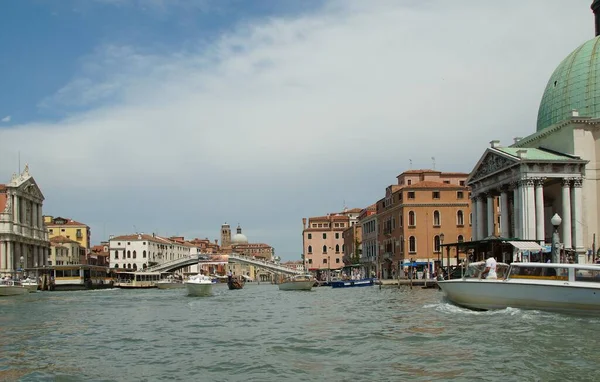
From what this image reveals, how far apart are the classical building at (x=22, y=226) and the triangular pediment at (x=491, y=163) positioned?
39453mm

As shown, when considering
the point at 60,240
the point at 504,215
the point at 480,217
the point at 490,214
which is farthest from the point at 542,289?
the point at 60,240

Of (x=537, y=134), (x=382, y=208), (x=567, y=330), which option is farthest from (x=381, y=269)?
(x=567, y=330)

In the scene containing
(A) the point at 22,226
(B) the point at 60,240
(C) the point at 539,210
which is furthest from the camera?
(B) the point at 60,240

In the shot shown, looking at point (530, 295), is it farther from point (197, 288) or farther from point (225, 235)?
point (225, 235)

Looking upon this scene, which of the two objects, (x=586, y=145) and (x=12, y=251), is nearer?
(x=586, y=145)

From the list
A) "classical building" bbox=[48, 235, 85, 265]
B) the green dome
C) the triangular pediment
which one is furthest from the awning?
"classical building" bbox=[48, 235, 85, 265]

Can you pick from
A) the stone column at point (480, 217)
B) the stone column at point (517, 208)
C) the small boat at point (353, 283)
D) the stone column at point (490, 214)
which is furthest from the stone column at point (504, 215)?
the small boat at point (353, 283)

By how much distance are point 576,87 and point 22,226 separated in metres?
50.0

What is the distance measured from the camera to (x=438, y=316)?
17.5 m

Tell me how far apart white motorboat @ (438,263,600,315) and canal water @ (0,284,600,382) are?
0.48 m

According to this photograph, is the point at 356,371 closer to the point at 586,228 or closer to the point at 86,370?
the point at 86,370

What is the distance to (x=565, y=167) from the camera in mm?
36625

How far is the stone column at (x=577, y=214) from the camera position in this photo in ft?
118

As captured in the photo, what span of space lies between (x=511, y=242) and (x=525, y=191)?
928cm
